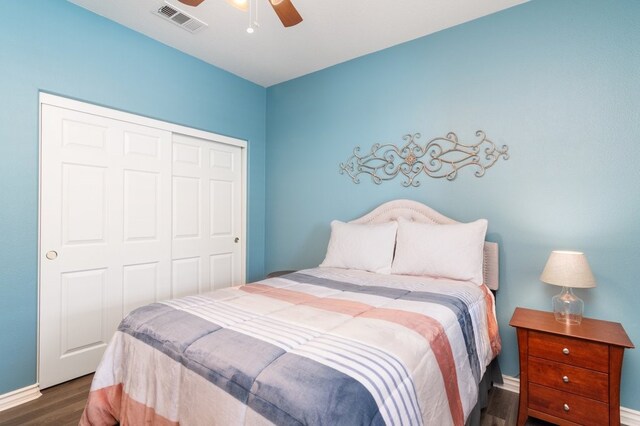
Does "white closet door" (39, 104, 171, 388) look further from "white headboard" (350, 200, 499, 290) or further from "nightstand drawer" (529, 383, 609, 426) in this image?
"nightstand drawer" (529, 383, 609, 426)

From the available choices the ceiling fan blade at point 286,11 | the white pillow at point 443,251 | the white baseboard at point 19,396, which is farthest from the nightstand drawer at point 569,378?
the white baseboard at point 19,396

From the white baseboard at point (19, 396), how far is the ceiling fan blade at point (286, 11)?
2876 mm

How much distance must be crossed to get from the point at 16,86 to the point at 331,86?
97.3 inches

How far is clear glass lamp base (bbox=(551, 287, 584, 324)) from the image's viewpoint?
1822 mm

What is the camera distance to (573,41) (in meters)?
2.06

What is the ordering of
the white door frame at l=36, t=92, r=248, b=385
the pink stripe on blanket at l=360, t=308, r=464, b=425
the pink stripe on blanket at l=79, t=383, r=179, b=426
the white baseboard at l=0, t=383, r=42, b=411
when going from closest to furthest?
the pink stripe on blanket at l=360, t=308, r=464, b=425, the pink stripe on blanket at l=79, t=383, r=179, b=426, the white baseboard at l=0, t=383, r=42, b=411, the white door frame at l=36, t=92, r=248, b=385

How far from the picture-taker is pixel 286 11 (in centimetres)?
174

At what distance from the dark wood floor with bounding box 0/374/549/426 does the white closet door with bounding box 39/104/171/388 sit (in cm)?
16

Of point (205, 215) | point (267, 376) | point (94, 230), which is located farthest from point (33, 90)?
point (267, 376)

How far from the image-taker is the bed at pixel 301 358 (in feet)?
2.99

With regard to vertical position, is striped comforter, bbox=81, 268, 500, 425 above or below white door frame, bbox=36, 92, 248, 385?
below

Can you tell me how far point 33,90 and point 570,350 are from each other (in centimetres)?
365

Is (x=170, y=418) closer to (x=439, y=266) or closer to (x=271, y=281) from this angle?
(x=271, y=281)

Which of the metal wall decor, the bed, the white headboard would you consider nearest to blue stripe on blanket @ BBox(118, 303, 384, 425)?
the bed
